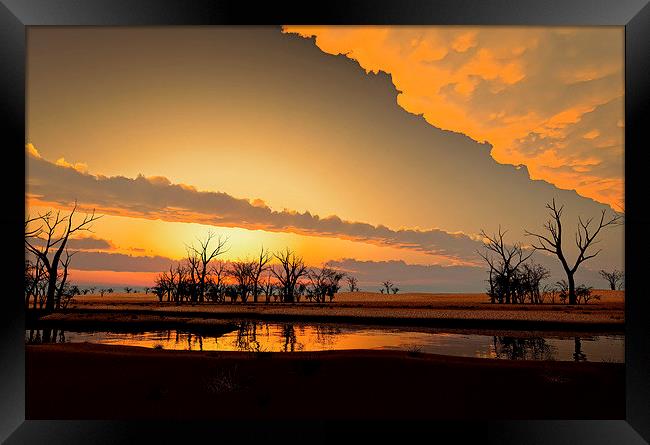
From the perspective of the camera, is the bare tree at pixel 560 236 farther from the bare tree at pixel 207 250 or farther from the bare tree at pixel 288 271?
the bare tree at pixel 207 250

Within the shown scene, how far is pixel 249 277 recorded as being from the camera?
1714 centimetres

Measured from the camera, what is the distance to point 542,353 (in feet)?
29.6

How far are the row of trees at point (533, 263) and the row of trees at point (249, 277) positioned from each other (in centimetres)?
323

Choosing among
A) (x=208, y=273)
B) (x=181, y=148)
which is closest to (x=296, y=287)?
(x=208, y=273)

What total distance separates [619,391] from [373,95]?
6.11m

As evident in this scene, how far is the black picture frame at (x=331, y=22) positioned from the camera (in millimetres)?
5574

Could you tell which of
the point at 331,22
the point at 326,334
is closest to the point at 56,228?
the point at 326,334

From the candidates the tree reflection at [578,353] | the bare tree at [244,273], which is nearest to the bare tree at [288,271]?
the bare tree at [244,273]

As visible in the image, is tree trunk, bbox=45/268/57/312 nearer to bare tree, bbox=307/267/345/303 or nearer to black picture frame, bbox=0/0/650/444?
bare tree, bbox=307/267/345/303

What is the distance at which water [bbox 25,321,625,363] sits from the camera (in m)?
9.00

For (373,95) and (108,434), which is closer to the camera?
(108,434)

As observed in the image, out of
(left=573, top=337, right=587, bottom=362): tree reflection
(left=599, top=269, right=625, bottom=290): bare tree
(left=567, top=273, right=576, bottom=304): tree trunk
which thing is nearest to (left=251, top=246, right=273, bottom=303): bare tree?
(left=567, top=273, right=576, bottom=304): tree trunk

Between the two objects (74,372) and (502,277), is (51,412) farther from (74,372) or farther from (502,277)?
(502,277)

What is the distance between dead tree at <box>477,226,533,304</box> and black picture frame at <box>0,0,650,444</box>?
15.2 feet
